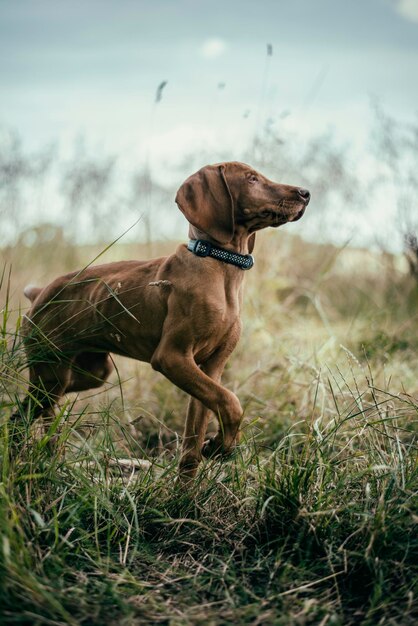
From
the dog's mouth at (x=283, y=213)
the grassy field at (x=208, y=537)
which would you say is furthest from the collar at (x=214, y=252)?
the grassy field at (x=208, y=537)

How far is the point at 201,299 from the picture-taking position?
295 cm

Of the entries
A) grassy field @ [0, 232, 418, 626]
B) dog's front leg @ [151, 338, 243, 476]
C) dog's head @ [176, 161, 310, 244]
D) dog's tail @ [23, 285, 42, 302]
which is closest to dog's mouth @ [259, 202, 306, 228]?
dog's head @ [176, 161, 310, 244]

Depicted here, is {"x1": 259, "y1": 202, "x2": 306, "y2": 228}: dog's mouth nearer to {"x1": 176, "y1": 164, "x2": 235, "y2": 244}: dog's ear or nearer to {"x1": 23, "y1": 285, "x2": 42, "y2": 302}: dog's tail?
{"x1": 176, "y1": 164, "x2": 235, "y2": 244}: dog's ear

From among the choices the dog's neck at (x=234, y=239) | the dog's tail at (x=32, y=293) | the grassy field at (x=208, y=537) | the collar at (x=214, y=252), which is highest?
the dog's neck at (x=234, y=239)

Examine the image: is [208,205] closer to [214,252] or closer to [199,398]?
[214,252]

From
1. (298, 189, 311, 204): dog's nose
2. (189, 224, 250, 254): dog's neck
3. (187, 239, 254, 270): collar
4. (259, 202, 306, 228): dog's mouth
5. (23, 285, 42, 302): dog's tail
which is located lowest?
(23, 285, 42, 302): dog's tail

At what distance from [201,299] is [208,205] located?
43cm

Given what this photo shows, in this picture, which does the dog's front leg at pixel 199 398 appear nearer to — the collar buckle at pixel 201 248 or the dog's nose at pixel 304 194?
the collar buckle at pixel 201 248

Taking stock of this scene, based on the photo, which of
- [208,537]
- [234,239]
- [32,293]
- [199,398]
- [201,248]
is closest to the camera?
[208,537]

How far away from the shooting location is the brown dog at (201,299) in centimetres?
292

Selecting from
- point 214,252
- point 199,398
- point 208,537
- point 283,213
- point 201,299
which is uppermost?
point 283,213

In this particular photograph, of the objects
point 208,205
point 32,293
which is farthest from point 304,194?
point 32,293

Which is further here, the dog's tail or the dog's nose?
the dog's tail

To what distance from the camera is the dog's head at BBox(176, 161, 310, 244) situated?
9.95 ft
